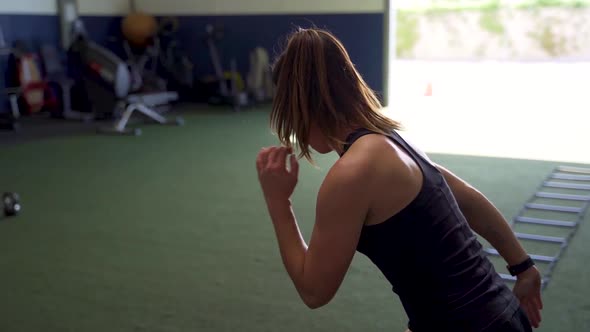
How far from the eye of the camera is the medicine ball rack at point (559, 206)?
2.89 metres

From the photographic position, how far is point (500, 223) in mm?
1348

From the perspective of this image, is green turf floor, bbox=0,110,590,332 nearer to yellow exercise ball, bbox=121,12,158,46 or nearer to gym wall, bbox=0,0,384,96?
gym wall, bbox=0,0,384,96

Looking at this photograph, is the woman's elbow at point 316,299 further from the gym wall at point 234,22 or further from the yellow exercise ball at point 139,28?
the yellow exercise ball at point 139,28

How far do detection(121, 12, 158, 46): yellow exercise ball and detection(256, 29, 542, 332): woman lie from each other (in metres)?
7.51

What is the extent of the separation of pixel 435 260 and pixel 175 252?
7.01 feet

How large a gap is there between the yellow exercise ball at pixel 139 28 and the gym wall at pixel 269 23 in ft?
1.93

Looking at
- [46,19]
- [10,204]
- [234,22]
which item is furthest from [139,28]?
[10,204]

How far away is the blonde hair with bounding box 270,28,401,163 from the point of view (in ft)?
3.69

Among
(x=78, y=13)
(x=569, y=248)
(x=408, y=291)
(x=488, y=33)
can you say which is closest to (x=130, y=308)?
(x=408, y=291)

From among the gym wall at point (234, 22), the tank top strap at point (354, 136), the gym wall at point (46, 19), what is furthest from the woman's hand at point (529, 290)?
the gym wall at point (46, 19)

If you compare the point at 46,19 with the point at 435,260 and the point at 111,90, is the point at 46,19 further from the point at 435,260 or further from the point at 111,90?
the point at 435,260

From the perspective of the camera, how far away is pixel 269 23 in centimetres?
832

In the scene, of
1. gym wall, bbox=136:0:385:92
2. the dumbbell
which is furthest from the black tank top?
gym wall, bbox=136:0:385:92

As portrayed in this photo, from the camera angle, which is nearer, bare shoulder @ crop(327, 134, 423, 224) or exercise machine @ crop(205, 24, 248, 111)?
bare shoulder @ crop(327, 134, 423, 224)
